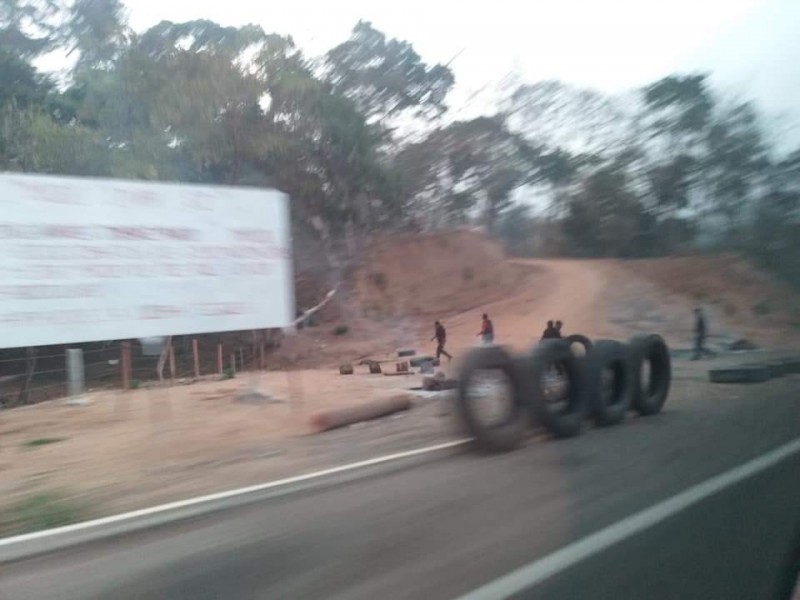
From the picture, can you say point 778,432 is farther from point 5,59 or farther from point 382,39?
point 5,59

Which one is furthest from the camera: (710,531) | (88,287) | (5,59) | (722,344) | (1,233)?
(722,344)

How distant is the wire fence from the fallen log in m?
1.67

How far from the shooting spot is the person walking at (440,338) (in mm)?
15633

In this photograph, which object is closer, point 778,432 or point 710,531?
point 710,531

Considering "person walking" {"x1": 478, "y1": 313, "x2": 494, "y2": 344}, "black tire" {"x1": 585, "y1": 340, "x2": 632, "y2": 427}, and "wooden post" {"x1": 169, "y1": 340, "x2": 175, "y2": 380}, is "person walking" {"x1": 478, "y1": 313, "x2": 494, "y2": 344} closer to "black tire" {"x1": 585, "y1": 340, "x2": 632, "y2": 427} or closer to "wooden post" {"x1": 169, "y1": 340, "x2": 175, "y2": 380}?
"black tire" {"x1": 585, "y1": 340, "x2": 632, "y2": 427}

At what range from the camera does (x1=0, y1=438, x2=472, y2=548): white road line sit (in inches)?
318

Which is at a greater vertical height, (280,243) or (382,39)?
(382,39)

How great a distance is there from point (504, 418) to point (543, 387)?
30.7 inches

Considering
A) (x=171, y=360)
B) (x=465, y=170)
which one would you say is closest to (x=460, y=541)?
(x=171, y=360)

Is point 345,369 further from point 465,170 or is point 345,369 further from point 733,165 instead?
point 733,165

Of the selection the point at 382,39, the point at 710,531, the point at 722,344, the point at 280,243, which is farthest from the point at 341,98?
the point at 710,531

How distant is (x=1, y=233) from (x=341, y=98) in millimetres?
7192

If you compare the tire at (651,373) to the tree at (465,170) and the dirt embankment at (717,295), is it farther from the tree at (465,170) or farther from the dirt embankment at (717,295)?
the tree at (465,170)

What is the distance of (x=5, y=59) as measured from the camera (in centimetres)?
1659
